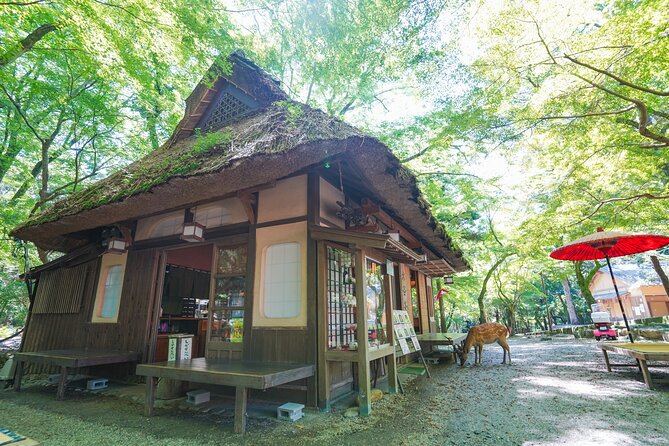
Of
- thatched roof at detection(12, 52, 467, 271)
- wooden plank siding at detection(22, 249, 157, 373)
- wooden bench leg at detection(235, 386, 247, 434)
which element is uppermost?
thatched roof at detection(12, 52, 467, 271)

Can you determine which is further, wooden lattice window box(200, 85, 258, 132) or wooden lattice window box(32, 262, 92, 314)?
wooden lattice window box(32, 262, 92, 314)

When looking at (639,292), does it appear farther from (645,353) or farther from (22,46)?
(22,46)

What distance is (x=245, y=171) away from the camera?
11.8ft

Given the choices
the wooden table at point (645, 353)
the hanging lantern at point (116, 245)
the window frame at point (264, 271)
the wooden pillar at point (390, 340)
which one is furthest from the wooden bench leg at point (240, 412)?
the wooden table at point (645, 353)

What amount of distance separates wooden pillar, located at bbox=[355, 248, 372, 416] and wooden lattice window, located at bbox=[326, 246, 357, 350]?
532mm

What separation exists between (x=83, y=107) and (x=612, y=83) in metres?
11.9

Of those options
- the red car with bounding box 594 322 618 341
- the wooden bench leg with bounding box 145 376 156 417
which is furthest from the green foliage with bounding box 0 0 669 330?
the red car with bounding box 594 322 618 341

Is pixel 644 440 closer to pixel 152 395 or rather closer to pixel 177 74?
pixel 152 395

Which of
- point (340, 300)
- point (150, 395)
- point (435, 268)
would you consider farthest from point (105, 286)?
point (435, 268)

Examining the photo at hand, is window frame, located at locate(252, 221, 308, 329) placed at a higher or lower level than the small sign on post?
higher

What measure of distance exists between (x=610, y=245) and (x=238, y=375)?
611cm

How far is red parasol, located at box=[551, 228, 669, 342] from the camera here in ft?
16.1

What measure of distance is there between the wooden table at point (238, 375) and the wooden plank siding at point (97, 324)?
2013mm

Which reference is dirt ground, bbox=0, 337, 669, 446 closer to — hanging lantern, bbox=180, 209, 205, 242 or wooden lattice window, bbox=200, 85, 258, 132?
hanging lantern, bbox=180, 209, 205, 242
